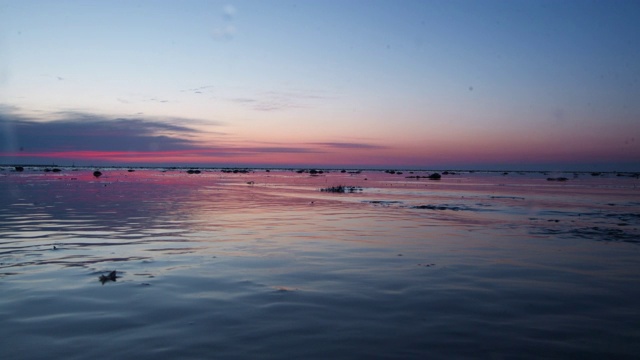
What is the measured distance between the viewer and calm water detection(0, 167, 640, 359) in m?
6.81

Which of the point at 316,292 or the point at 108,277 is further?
the point at 108,277

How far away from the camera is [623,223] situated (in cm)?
2208

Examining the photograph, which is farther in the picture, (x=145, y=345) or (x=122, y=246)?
(x=122, y=246)

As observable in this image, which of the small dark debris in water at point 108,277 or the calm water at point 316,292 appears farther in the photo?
the small dark debris in water at point 108,277

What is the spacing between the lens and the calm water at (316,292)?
22.3 feet

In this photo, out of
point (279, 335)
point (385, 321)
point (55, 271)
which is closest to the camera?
point (279, 335)

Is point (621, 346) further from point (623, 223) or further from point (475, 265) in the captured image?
point (623, 223)

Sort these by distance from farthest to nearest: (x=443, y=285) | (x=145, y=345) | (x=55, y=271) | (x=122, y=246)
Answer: (x=122, y=246), (x=55, y=271), (x=443, y=285), (x=145, y=345)

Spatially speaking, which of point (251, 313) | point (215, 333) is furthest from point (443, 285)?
point (215, 333)

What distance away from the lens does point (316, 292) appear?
963 cm

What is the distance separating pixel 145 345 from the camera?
6.66m

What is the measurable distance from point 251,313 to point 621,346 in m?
5.91

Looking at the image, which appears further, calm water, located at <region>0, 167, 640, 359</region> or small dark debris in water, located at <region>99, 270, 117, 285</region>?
small dark debris in water, located at <region>99, 270, 117, 285</region>

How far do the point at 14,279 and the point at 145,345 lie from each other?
574 centimetres
